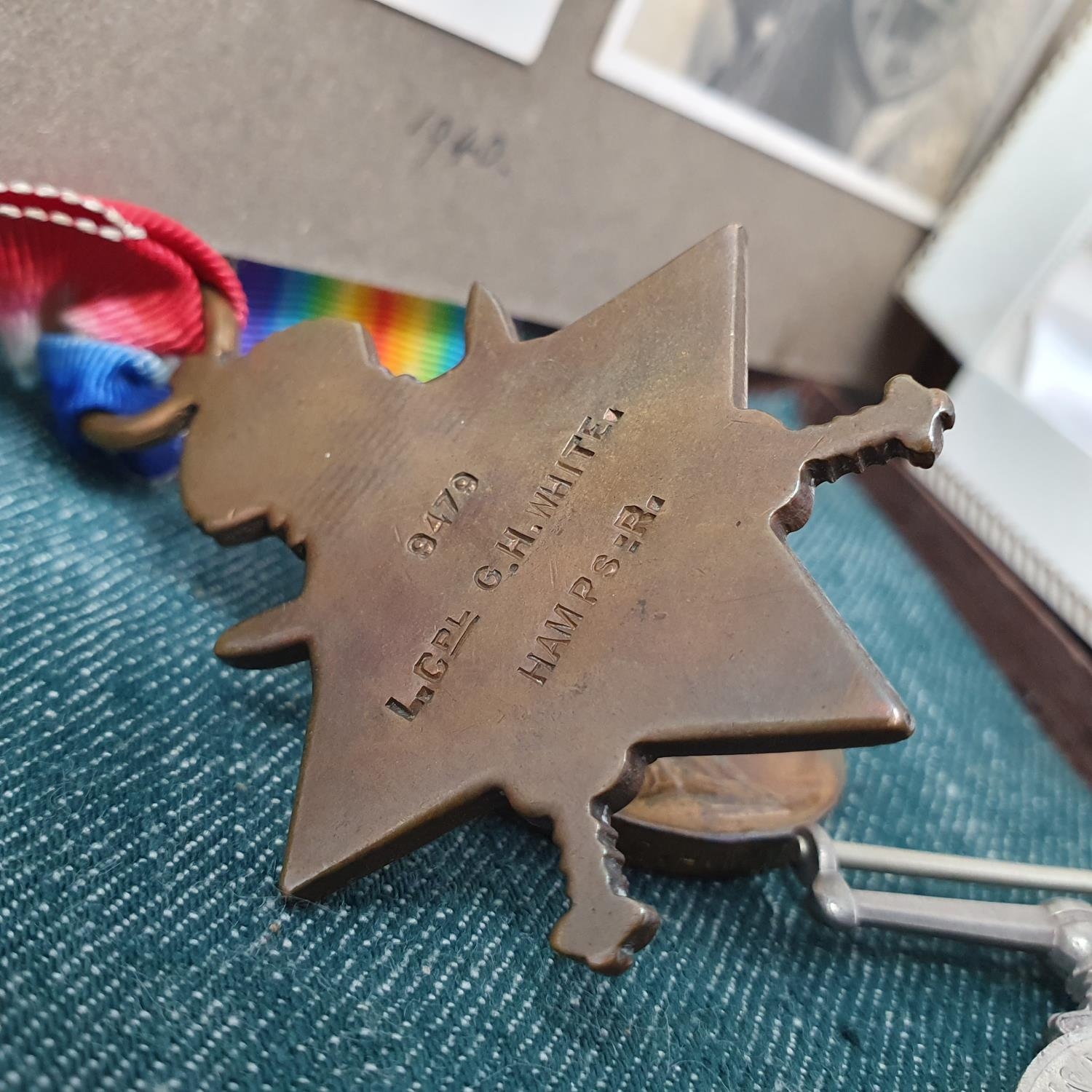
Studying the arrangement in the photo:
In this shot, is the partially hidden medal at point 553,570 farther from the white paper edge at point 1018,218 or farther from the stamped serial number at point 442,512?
the white paper edge at point 1018,218

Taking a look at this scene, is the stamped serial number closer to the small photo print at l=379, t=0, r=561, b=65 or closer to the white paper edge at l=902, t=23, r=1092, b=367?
the small photo print at l=379, t=0, r=561, b=65

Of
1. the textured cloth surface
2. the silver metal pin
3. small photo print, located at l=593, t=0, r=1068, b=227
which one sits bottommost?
the textured cloth surface

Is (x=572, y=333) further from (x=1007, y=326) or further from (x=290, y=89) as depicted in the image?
(x=1007, y=326)

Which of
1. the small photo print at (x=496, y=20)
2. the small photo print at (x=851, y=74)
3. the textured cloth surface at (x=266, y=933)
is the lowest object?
the textured cloth surface at (x=266, y=933)

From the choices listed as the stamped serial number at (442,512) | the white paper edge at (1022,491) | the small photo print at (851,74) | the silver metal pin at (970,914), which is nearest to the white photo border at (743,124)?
the small photo print at (851,74)

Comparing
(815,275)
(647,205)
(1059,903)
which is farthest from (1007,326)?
(1059,903)

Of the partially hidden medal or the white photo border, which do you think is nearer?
the partially hidden medal

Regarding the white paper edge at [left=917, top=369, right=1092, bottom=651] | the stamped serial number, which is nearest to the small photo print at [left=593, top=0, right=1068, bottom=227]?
the white paper edge at [left=917, top=369, right=1092, bottom=651]
